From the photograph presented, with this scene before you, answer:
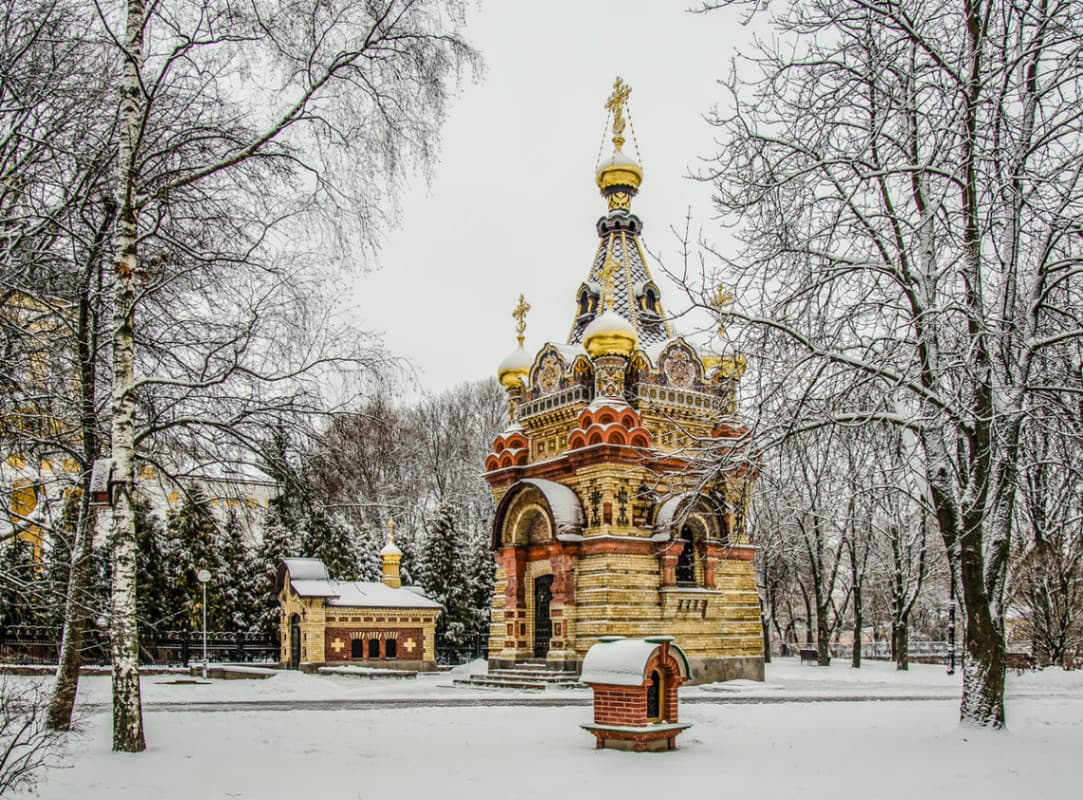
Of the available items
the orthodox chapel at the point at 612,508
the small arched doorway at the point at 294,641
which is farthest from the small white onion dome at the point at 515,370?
the small arched doorway at the point at 294,641

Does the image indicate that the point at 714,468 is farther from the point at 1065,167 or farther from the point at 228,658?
the point at 228,658

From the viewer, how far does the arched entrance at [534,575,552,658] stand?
81.8 feet

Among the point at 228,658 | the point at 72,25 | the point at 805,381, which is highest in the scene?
the point at 72,25

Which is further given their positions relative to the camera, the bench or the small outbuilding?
the small outbuilding

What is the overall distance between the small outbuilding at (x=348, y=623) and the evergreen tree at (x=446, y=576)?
19.1 ft

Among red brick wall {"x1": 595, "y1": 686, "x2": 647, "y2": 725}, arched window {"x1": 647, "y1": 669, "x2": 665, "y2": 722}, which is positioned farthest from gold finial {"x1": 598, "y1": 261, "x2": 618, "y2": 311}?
red brick wall {"x1": 595, "y1": 686, "x2": 647, "y2": 725}

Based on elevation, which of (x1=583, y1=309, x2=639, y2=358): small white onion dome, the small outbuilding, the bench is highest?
(x1=583, y1=309, x2=639, y2=358): small white onion dome

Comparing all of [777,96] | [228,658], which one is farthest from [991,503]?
[228,658]

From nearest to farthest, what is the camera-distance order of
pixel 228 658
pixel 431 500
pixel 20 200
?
pixel 20 200, pixel 228 658, pixel 431 500

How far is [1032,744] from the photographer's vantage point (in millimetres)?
10656

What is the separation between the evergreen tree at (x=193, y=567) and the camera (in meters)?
31.2

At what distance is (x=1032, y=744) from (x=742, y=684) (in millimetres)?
13303

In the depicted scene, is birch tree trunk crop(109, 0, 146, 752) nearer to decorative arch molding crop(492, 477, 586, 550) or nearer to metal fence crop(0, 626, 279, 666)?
decorative arch molding crop(492, 477, 586, 550)

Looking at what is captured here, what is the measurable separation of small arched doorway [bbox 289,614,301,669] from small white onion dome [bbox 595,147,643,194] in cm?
1495
